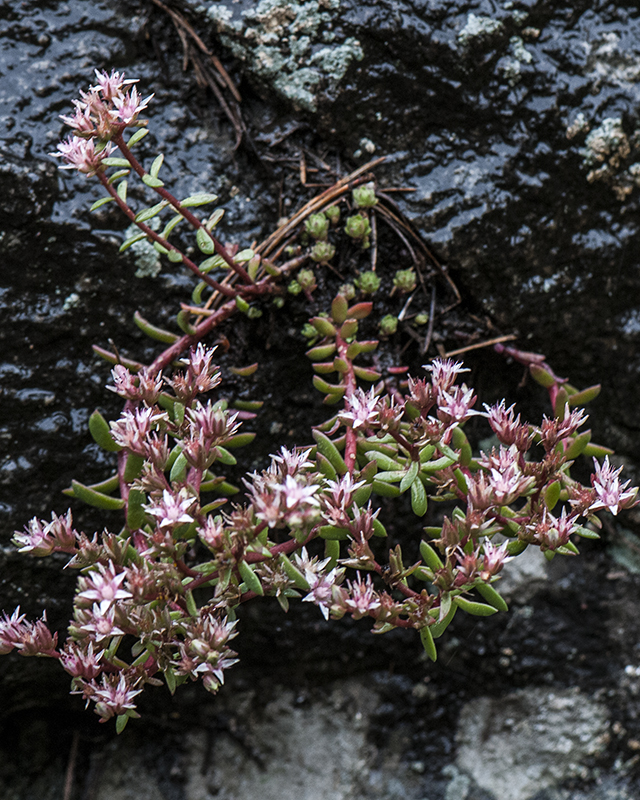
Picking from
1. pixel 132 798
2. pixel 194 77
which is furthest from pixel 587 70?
pixel 132 798

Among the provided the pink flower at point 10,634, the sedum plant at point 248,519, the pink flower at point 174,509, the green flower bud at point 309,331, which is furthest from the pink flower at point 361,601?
the green flower bud at point 309,331

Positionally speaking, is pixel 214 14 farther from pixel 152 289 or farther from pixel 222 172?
pixel 152 289

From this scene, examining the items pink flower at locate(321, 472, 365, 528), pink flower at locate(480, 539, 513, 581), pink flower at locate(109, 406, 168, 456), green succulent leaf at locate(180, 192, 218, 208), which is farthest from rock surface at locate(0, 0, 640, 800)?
pink flower at locate(480, 539, 513, 581)

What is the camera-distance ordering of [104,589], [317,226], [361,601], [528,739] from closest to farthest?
[104,589]
[361,601]
[317,226]
[528,739]

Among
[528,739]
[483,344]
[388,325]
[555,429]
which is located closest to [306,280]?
[388,325]

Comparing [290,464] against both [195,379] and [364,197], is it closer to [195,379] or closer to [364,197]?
[195,379]

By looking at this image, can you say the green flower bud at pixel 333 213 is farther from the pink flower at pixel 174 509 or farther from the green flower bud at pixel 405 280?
the pink flower at pixel 174 509

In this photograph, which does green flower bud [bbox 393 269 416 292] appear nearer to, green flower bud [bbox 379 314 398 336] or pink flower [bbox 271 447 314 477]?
green flower bud [bbox 379 314 398 336]
